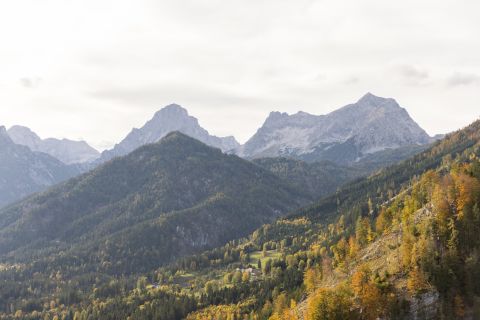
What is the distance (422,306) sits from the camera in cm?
11188

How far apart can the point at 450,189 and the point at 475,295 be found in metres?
46.0

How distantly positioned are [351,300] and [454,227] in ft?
121

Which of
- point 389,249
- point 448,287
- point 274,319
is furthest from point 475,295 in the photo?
point 274,319

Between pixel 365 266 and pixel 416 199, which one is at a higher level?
pixel 416 199

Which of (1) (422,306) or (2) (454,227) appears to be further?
(2) (454,227)

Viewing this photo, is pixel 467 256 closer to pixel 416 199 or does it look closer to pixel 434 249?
pixel 434 249

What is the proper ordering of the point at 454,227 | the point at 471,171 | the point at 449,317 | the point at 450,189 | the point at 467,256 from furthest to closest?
1. the point at 471,171
2. the point at 450,189
3. the point at 454,227
4. the point at 467,256
5. the point at 449,317

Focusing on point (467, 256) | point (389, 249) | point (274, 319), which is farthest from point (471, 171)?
Result: point (274, 319)

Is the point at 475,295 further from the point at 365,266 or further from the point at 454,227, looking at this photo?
the point at 365,266

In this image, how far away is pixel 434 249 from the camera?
125 metres

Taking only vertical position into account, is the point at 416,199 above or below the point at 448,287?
above

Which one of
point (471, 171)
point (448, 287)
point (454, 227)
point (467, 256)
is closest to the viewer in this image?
point (448, 287)

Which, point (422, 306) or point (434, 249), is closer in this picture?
point (422, 306)

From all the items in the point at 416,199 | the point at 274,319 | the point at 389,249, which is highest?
the point at 416,199
